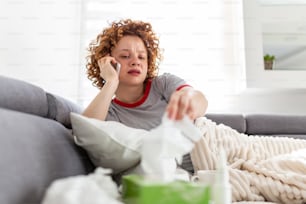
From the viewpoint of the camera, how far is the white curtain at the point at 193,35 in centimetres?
216

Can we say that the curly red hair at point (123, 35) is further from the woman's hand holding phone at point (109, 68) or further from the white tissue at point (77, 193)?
the white tissue at point (77, 193)

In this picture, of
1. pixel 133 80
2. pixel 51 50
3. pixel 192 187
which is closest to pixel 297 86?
pixel 133 80

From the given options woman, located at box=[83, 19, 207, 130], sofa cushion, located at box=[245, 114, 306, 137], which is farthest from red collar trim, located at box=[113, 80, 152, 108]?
sofa cushion, located at box=[245, 114, 306, 137]

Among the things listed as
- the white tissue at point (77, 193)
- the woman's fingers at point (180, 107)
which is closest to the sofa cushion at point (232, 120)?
the woman's fingers at point (180, 107)

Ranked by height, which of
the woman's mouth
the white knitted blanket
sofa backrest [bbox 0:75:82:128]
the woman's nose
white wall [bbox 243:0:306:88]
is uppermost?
white wall [bbox 243:0:306:88]

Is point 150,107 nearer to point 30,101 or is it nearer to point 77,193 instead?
point 30,101

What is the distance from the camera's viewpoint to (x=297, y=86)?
2137 mm

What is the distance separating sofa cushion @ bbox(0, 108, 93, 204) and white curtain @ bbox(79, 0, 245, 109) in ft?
4.16

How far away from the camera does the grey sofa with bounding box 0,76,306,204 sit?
66 centimetres

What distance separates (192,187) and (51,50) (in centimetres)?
176

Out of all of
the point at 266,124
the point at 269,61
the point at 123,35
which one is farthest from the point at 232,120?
the point at 123,35

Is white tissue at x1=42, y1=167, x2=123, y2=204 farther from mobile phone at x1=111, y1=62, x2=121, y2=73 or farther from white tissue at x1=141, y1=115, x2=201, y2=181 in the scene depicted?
mobile phone at x1=111, y1=62, x2=121, y2=73

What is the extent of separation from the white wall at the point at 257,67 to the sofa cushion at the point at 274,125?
364 mm

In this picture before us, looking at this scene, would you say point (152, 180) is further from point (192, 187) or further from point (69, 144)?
point (69, 144)
